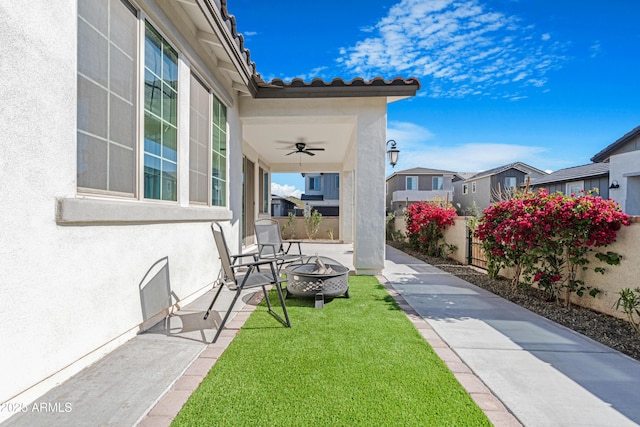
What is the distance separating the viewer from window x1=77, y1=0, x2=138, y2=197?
7.73 ft

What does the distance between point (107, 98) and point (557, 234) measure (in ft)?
17.9

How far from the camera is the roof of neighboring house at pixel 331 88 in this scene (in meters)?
5.53

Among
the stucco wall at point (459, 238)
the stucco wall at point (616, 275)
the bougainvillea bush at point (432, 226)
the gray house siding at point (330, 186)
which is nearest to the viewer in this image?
the stucco wall at point (616, 275)

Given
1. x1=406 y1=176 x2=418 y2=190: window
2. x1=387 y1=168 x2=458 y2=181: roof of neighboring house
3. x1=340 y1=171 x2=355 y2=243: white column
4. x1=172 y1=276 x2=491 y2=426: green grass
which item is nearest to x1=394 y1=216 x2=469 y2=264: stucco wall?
x1=340 y1=171 x2=355 y2=243: white column

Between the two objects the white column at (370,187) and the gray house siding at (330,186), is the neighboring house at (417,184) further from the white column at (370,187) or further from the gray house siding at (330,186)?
the white column at (370,187)

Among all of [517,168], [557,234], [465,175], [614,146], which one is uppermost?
[465,175]

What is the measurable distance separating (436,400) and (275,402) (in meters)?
1.06

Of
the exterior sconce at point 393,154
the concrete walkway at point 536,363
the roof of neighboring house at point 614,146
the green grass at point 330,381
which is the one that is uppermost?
the roof of neighboring house at point 614,146

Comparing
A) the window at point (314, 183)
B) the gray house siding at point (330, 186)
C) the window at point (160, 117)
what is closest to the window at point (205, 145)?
the window at point (160, 117)

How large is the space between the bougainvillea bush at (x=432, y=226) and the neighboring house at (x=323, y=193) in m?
14.3

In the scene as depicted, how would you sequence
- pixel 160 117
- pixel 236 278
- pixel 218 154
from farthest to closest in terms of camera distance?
pixel 218 154, pixel 160 117, pixel 236 278

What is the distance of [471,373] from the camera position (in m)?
2.38

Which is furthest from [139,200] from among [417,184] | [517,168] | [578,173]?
[517,168]

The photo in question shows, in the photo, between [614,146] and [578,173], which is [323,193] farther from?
[614,146]
